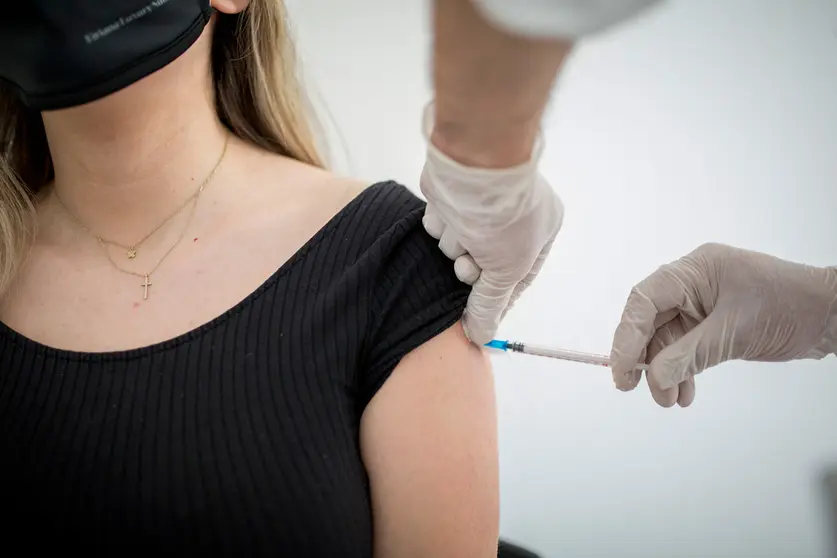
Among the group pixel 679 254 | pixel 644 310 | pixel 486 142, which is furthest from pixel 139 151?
pixel 679 254

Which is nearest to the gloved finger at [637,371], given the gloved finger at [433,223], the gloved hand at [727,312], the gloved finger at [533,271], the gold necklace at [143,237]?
the gloved hand at [727,312]

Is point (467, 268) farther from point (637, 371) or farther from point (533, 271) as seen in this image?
point (637, 371)

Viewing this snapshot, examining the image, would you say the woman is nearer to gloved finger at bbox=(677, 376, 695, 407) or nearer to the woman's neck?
the woman's neck

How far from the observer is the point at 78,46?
2.26 ft

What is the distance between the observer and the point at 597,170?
4.31 ft

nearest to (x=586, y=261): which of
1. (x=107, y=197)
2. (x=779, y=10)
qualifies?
(x=779, y=10)

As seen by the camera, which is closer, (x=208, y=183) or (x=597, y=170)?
(x=208, y=183)

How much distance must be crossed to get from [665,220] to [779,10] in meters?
0.42

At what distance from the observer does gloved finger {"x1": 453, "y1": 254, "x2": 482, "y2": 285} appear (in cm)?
76

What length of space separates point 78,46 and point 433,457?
557 mm

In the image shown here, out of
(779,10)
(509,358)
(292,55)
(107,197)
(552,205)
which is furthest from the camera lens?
(509,358)

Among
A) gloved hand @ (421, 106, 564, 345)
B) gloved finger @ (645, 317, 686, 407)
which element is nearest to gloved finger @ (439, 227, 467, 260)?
gloved hand @ (421, 106, 564, 345)

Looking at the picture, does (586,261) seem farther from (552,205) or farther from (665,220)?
(552,205)

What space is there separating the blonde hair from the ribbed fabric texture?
0.78ft
